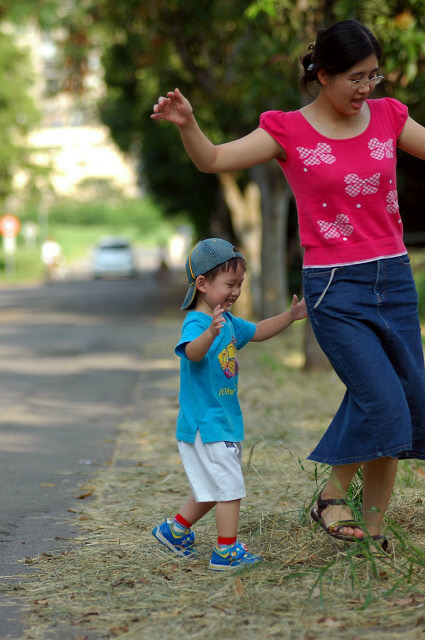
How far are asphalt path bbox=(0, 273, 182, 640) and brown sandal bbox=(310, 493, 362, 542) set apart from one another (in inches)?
44.8

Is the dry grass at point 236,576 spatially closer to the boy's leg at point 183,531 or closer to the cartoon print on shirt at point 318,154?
the boy's leg at point 183,531

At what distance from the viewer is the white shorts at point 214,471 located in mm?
3971

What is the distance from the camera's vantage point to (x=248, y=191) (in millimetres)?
20172

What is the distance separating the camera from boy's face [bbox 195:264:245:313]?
4074 millimetres

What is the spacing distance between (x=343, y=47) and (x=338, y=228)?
639 mm

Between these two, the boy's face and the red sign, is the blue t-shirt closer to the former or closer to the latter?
the boy's face

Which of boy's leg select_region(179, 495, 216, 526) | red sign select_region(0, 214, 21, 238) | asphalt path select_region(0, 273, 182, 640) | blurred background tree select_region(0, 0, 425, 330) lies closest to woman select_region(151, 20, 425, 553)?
boy's leg select_region(179, 495, 216, 526)

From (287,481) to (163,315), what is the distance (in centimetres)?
1731

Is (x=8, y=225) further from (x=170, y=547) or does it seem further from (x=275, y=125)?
(x=275, y=125)

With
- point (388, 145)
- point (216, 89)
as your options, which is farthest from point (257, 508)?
point (216, 89)

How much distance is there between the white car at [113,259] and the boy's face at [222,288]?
4385 cm

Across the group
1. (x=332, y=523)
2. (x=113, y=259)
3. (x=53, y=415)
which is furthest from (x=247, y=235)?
(x=113, y=259)

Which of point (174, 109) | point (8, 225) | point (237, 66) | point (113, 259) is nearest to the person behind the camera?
point (174, 109)

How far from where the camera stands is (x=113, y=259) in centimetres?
4775
